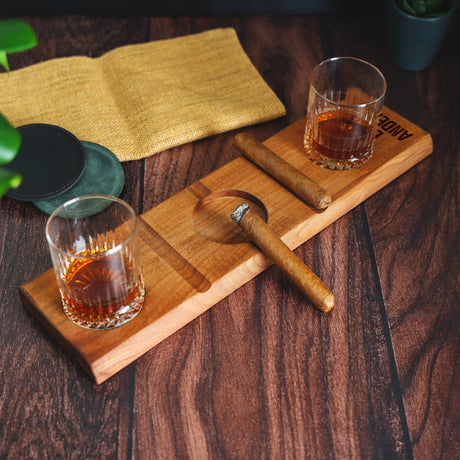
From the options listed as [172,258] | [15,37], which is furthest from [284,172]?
[15,37]

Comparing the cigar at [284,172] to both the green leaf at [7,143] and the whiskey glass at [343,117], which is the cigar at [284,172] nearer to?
the whiskey glass at [343,117]

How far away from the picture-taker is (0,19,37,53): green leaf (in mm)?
589

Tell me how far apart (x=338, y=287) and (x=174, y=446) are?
0.32 meters

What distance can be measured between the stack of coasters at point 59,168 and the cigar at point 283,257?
24cm

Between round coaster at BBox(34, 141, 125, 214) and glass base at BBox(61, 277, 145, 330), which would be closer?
glass base at BBox(61, 277, 145, 330)

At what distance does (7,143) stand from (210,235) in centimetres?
41

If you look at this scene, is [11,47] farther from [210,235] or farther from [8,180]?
[210,235]

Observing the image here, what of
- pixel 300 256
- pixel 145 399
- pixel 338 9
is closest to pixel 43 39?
pixel 338 9

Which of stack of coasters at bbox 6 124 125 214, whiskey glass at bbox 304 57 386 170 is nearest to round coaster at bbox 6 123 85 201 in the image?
stack of coasters at bbox 6 124 125 214

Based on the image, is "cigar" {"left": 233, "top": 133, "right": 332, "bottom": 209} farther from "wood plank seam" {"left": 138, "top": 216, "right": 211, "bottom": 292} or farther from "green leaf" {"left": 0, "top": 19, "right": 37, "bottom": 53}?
"green leaf" {"left": 0, "top": 19, "right": 37, "bottom": 53}

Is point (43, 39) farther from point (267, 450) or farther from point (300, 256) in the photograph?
point (267, 450)

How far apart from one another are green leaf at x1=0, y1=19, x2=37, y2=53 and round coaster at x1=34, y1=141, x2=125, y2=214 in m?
0.40

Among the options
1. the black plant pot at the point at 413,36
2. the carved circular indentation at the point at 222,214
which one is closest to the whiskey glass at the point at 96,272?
the carved circular indentation at the point at 222,214

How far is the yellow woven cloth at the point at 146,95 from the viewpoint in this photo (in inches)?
43.9
